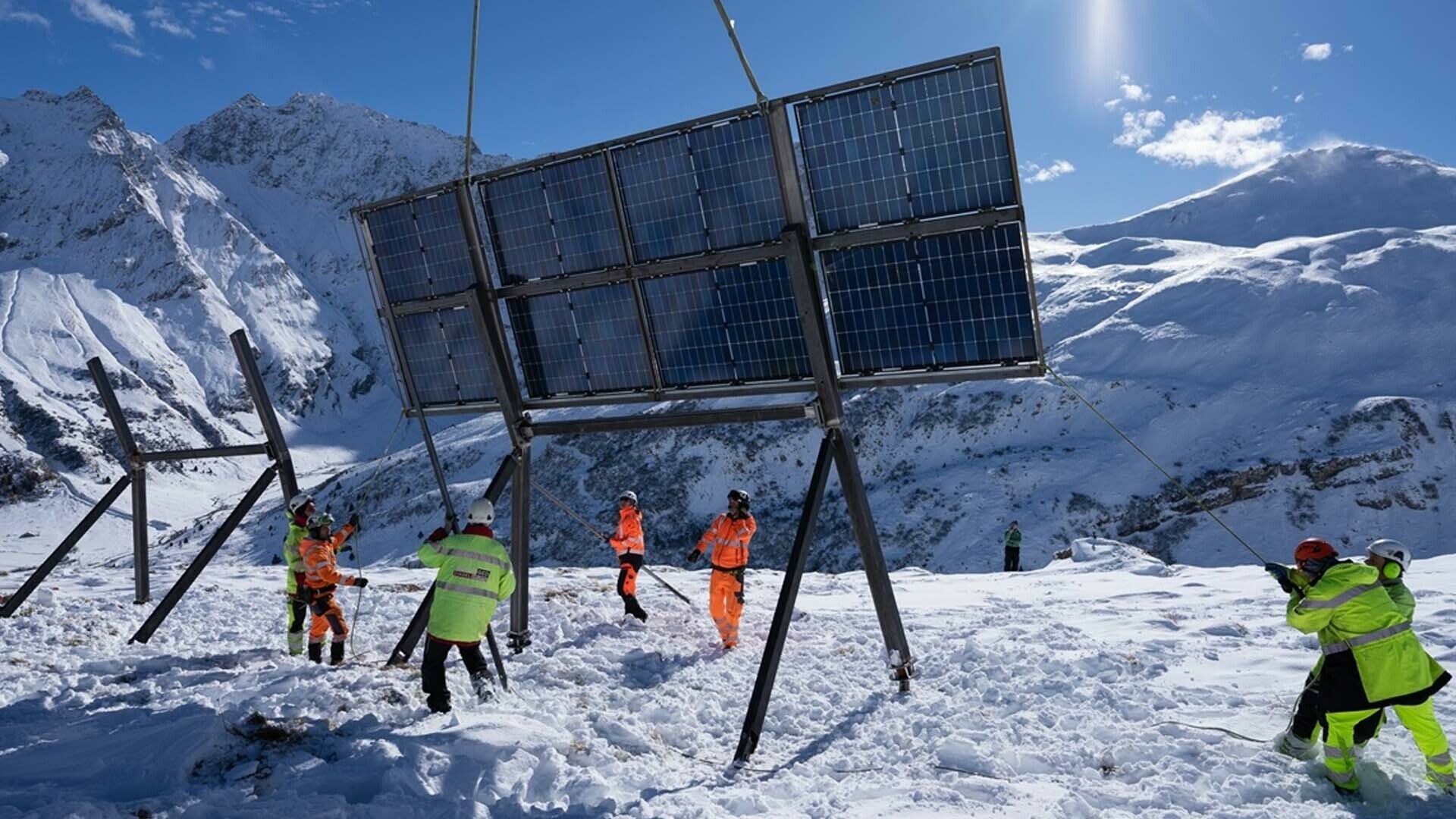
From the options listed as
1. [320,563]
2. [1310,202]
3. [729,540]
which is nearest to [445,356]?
[320,563]

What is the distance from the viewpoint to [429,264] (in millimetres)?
9477

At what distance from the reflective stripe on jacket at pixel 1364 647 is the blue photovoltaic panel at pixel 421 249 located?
27.6 ft

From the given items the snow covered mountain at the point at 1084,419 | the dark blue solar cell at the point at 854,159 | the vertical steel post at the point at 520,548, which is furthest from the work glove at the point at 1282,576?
the snow covered mountain at the point at 1084,419

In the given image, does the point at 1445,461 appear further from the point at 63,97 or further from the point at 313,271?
the point at 63,97

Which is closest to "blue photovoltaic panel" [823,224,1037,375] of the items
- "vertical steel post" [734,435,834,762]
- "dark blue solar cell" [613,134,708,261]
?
"vertical steel post" [734,435,834,762]

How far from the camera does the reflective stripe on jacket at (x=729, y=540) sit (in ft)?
32.8

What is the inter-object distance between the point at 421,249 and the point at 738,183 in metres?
4.21

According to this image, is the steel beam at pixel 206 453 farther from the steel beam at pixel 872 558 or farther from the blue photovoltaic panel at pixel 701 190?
the steel beam at pixel 872 558

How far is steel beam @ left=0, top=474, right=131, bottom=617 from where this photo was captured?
11134 millimetres

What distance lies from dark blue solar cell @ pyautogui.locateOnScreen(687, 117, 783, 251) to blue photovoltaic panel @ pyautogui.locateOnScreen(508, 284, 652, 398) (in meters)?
1.31

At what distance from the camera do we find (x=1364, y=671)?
18.1 ft

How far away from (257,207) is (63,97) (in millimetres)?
28747

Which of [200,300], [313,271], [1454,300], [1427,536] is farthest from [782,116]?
[313,271]

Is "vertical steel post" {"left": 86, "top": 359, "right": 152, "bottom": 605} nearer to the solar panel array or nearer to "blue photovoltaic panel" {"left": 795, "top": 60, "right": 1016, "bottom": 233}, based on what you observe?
the solar panel array
